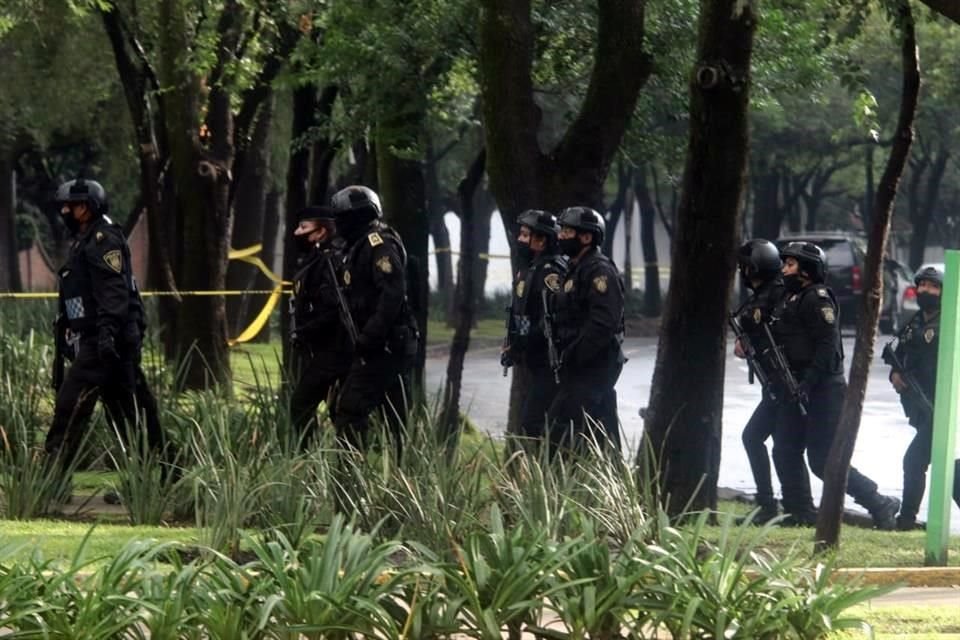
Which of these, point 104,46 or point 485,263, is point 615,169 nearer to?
point 485,263

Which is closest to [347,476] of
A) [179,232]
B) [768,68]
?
[768,68]

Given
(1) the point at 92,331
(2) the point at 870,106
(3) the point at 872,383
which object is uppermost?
(2) the point at 870,106

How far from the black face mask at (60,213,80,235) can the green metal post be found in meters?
4.88

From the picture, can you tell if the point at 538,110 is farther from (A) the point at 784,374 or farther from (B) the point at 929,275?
(B) the point at 929,275

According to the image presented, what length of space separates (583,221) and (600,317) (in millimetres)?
584

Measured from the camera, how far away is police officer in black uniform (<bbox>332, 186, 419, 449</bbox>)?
10.5 metres

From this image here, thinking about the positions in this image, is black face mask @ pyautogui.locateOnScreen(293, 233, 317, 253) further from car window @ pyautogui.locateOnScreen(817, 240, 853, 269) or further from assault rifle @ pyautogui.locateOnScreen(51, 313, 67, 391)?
car window @ pyautogui.locateOnScreen(817, 240, 853, 269)

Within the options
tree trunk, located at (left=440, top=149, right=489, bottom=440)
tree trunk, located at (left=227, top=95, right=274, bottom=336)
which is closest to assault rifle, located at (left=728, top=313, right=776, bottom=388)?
tree trunk, located at (left=440, top=149, right=489, bottom=440)

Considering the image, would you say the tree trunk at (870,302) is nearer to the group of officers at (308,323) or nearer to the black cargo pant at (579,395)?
the black cargo pant at (579,395)

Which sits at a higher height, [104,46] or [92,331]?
[104,46]

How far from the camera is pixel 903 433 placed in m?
18.0

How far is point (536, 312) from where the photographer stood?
37.8ft

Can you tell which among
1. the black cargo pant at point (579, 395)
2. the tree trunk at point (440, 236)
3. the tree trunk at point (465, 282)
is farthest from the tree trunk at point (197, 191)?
the tree trunk at point (440, 236)

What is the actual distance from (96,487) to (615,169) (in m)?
29.0
